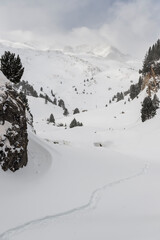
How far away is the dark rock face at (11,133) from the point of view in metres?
11.8

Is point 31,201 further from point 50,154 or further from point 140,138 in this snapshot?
point 140,138

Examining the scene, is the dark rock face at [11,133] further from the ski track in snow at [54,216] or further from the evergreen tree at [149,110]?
the evergreen tree at [149,110]

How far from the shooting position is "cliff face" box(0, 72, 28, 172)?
11.8 metres

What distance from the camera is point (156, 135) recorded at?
37.6 meters

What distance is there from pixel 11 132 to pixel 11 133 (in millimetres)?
51

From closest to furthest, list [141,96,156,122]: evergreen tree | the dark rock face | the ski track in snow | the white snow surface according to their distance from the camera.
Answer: the ski track in snow, the white snow surface, the dark rock face, [141,96,156,122]: evergreen tree

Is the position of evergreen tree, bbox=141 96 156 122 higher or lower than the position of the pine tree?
lower

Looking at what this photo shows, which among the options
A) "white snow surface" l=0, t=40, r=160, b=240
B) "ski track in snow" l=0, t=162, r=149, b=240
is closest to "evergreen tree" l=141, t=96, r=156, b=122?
"white snow surface" l=0, t=40, r=160, b=240

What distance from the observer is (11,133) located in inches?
486

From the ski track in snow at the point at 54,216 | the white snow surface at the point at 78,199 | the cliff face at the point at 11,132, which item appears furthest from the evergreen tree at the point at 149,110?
the cliff face at the point at 11,132

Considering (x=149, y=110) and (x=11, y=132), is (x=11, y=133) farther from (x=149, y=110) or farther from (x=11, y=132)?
(x=149, y=110)

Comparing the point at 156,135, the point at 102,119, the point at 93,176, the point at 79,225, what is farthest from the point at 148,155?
the point at 102,119

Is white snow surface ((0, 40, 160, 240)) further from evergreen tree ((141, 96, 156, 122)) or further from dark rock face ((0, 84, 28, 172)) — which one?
evergreen tree ((141, 96, 156, 122))

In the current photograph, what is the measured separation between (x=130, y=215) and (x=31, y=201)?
4.23m
